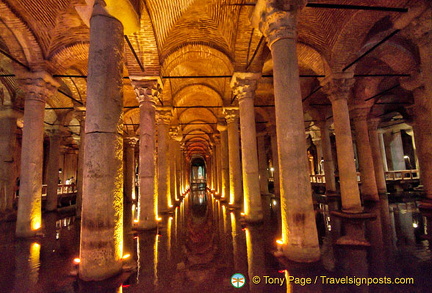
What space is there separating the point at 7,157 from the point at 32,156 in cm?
526

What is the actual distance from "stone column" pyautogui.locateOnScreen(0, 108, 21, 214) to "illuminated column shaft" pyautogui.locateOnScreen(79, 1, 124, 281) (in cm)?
1040

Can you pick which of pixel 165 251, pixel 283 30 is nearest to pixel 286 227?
pixel 165 251

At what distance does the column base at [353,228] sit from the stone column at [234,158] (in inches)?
173

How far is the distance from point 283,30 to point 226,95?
7.76 m

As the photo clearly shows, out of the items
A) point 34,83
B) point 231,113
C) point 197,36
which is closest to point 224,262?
point 197,36

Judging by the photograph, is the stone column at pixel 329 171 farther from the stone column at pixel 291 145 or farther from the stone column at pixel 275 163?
the stone column at pixel 291 145

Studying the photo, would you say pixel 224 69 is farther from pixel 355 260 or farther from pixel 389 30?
pixel 355 260

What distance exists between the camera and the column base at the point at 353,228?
5.12 m

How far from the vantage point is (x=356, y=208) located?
8172 mm

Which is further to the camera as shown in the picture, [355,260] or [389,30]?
[389,30]

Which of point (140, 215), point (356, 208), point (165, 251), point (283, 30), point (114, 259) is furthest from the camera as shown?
point (356, 208)

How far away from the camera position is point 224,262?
444 centimetres

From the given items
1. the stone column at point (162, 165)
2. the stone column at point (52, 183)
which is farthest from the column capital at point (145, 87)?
the stone column at point (52, 183)

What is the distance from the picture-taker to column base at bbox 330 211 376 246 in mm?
5125
